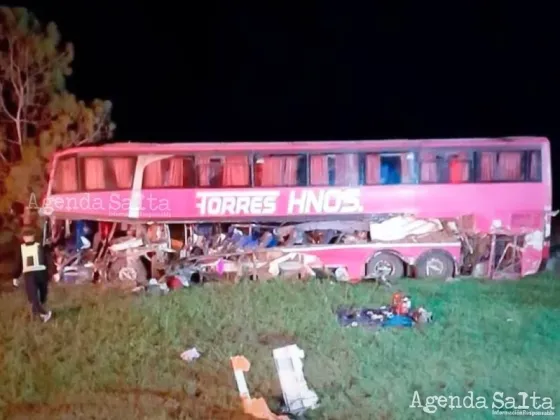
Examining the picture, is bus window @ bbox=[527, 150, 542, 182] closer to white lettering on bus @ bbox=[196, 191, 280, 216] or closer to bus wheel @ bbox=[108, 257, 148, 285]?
white lettering on bus @ bbox=[196, 191, 280, 216]

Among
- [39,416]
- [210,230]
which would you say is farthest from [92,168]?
[39,416]

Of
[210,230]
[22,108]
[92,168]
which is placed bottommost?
[210,230]

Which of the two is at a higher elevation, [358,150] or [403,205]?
[358,150]

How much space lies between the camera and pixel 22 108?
8.60m

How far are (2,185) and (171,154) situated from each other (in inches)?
67.4

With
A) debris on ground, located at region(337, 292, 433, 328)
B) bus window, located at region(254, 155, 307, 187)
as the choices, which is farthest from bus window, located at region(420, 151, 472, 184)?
debris on ground, located at region(337, 292, 433, 328)

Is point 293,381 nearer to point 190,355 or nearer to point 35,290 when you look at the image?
point 190,355

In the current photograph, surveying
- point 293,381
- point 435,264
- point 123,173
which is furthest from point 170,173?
point 293,381

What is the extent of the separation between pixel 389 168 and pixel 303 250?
47.8 inches

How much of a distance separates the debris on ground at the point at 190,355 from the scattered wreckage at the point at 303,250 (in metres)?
2.07

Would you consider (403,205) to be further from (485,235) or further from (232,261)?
(232,261)

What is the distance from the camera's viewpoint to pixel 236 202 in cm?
843

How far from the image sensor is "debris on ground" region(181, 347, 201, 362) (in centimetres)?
600

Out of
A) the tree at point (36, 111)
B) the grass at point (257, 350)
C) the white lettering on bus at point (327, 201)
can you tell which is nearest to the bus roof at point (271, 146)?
the tree at point (36, 111)
